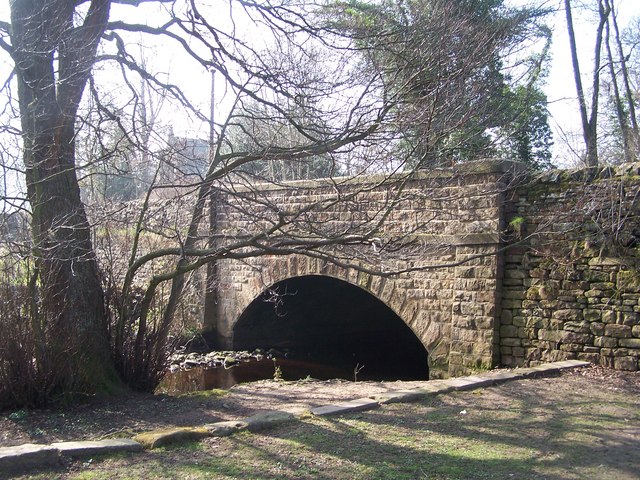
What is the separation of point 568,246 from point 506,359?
1.70 m

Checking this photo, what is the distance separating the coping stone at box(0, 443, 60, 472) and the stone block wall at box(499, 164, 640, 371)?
5.87 m

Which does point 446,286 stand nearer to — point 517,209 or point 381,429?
point 517,209

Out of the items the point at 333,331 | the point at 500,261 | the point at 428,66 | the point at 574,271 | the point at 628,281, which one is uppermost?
the point at 428,66

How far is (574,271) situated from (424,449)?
4.49m

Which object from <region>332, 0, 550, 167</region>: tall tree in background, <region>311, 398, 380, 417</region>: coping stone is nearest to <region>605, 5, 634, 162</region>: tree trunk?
<region>332, 0, 550, 167</region>: tall tree in background

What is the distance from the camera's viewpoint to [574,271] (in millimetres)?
7926

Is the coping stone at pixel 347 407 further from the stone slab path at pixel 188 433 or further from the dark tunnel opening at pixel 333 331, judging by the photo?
the dark tunnel opening at pixel 333 331

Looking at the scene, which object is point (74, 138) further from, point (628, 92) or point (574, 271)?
point (628, 92)

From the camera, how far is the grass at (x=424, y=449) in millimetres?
3789

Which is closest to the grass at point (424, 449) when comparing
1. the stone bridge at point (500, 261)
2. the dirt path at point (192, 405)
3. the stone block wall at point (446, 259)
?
the dirt path at point (192, 405)

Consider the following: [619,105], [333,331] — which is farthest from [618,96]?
[333,331]

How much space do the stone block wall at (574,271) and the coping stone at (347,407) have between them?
3.46 metres

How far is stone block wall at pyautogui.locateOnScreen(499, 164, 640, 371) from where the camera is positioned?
24.5 feet

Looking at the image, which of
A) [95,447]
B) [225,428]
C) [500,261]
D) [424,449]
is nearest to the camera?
[95,447]
